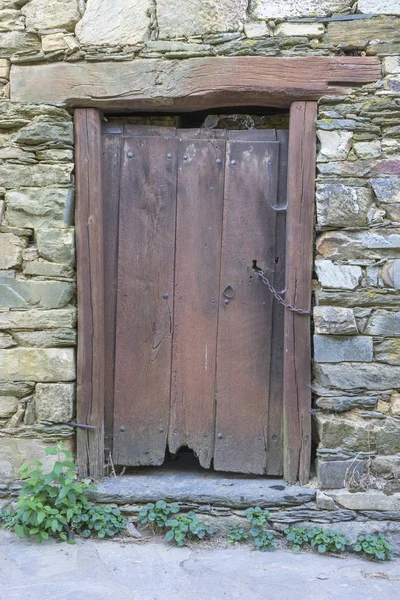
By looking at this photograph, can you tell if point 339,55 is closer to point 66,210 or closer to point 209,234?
point 209,234

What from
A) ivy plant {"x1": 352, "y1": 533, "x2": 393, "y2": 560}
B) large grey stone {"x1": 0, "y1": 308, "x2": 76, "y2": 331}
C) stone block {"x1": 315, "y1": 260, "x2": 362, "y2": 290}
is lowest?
ivy plant {"x1": 352, "y1": 533, "x2": 393, "y2": 560}

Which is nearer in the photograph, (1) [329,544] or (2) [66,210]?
(1) [329,544]

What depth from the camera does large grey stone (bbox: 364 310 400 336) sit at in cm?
271

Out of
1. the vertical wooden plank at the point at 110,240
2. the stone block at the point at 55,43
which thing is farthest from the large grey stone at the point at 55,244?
the stone block at the point at 55,43

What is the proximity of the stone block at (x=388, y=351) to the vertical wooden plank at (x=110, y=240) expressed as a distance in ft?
4.51

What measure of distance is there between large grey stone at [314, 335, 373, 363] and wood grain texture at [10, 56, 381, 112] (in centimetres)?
122

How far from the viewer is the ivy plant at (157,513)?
8.91 ft

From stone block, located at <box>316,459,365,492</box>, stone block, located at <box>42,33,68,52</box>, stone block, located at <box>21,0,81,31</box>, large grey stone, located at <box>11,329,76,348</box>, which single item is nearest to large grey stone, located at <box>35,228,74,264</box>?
large grey stone, located at <box>11,329,76,348</box>

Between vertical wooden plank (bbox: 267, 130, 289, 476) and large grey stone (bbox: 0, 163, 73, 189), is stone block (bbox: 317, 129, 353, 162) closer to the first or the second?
vertical wooden plank (bbox: 267, 130, 289, 476)

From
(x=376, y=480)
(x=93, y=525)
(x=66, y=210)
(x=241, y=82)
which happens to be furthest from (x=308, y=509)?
(x=241, y=82)

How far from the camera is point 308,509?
9.00ft

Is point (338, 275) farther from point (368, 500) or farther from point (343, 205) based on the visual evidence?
point (368, 500)

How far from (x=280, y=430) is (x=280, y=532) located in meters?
0.51

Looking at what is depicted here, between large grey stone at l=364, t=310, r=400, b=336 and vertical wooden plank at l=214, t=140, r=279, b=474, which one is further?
vertical wooden plank at l=214, t=140, r=279, b=474
